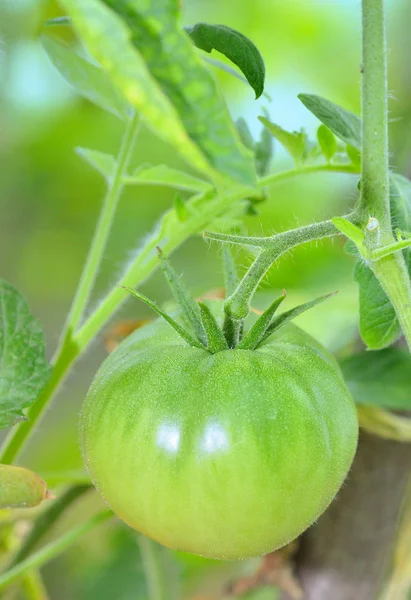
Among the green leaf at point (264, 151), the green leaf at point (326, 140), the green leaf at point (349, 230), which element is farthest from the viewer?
the green leaf at point (264, 151)

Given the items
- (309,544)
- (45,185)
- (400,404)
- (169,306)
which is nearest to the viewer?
(169,306)

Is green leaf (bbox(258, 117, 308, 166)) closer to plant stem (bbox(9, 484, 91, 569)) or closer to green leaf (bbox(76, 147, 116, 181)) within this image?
green leaf (bbox(76, 147, 116, 181))

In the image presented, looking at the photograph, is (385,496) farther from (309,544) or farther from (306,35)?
(306,35)

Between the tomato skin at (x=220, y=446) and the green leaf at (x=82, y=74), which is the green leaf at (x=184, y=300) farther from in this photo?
the green leaf at (x=82, y=74)

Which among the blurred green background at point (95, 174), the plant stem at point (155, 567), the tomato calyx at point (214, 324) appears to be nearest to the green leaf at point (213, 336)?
the tomato calyx at point (214, 324)

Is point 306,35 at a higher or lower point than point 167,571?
higher

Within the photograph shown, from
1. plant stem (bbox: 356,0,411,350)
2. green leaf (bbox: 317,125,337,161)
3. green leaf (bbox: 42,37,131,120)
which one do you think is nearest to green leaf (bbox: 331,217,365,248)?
plant stem (bbox: 356,0,411,350)

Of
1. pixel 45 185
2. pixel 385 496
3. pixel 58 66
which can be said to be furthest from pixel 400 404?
pixel 45 185
